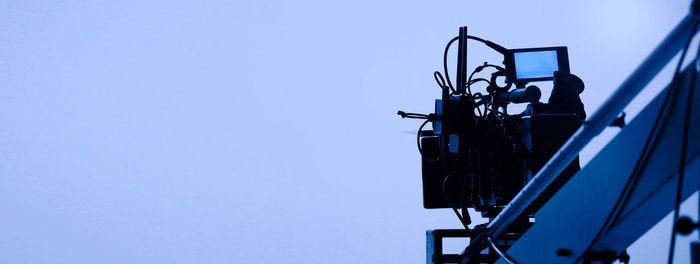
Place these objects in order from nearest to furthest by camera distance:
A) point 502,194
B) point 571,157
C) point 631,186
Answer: point 631,186 → point 571,157 → point 502,194

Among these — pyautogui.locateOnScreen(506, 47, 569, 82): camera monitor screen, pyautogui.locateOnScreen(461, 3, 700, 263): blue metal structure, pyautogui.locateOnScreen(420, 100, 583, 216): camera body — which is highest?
pyautogui.locateOnScreen(506, 47, 569, 82): camera monitor screen

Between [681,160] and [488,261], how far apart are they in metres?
0.74

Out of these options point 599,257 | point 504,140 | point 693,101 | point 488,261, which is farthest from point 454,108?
point 693,101

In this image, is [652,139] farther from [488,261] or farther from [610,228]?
[488,261]

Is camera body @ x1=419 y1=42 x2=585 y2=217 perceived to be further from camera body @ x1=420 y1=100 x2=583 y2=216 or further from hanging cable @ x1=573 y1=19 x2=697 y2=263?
hanging cable @ x1=573 y1=19 x2=697 y2=263

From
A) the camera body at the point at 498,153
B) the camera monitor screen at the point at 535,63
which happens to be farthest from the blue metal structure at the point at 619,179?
the camera monitor screen at the point at 535,63

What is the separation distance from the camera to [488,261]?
125cm

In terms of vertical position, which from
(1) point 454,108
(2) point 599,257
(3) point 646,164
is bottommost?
(2) point 599,257

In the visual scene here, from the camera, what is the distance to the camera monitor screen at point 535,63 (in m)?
1.32

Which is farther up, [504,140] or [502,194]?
[504,140]

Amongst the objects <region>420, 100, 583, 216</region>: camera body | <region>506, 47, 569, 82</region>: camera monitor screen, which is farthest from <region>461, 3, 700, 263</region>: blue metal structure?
<region>506, 47, 569, 82</region>: camera monitor screen

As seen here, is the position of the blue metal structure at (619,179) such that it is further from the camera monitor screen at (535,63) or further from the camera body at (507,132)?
the camera monitor screen at (535,63)

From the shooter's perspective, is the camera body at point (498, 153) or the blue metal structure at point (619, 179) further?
the camera body at point (498, 153)

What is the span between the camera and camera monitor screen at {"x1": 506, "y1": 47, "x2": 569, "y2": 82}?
4.32 ft
